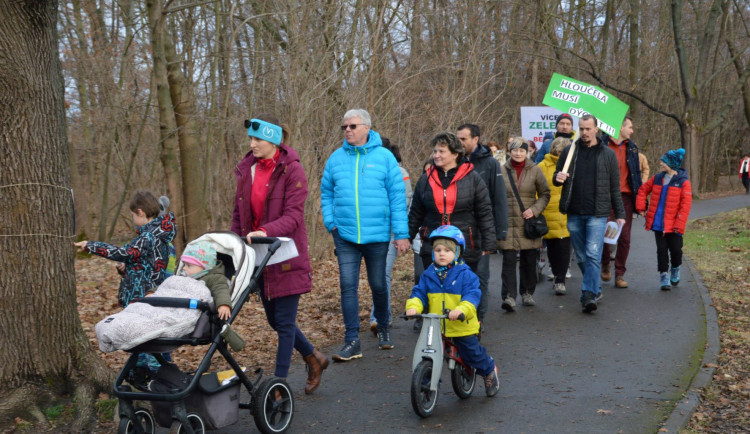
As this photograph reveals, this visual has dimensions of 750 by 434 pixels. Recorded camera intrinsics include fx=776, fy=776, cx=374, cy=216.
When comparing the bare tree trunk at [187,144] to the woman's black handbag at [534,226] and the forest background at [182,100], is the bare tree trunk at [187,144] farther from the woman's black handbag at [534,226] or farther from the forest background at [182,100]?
the woman's black handbag at [534,226]

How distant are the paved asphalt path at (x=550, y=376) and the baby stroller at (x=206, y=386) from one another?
1.29ft

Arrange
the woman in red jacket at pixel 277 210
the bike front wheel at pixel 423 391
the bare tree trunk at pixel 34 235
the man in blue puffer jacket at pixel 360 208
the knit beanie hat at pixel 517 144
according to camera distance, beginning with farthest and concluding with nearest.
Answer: the knit beanie hat at pixel 517 144
the man in blue puffer jacket at pixel 360 208
the woman in red jacket at pixel 277 210
the bike front wheel at pixel 423 391
the bare tree trunk at pixel 34 235

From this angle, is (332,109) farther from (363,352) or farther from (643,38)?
(643,38)

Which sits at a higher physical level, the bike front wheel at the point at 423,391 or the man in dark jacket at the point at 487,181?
the man in dark jacket at the point at 487,181

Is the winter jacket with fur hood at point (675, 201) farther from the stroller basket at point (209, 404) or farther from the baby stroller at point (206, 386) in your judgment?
the stroller basket at point (209, 404)

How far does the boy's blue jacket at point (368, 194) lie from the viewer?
706cm

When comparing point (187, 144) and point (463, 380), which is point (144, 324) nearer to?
point (463, 380)

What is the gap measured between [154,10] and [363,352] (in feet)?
30.3

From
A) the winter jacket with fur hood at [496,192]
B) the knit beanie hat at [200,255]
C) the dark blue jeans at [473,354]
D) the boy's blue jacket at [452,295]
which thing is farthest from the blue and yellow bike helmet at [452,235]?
the winter jacket with fur hood at [496,192]

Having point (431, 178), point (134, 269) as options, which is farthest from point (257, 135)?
point (431, 178)

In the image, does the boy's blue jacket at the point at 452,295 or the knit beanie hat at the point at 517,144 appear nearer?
the boy's blue jacket at the point at 452,295

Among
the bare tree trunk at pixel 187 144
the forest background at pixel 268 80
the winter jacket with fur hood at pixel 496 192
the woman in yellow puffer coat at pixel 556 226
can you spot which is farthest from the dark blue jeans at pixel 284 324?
the bare tree trunk at pixel 187 144

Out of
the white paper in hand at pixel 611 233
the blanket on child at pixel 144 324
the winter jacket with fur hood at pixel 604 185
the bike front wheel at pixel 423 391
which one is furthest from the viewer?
the white paper in hand at pixel 611 233

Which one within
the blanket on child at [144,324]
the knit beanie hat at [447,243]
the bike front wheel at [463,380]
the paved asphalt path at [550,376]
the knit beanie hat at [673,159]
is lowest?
the paved asphalt path at [550,376]
